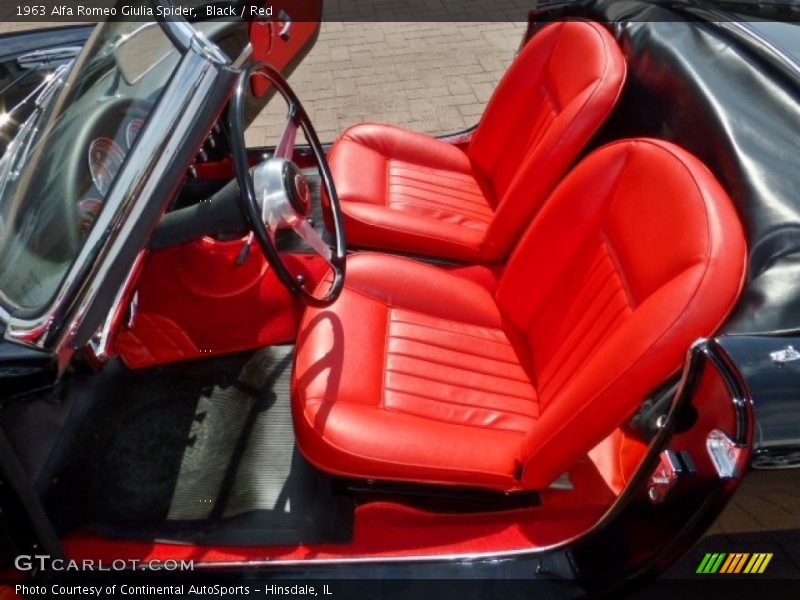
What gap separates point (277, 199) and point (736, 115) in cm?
106

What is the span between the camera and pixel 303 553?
133 cm

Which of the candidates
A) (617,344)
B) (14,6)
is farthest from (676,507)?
(14,6)

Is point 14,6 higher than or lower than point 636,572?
lower

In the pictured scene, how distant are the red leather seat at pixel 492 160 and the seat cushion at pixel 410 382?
1.00ft

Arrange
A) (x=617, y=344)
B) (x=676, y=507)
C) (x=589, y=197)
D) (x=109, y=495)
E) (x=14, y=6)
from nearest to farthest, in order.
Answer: (x=676, y=507), (x=617, y=344), (x=589, y=197), (x=109, y=495), (x=14, y=6)

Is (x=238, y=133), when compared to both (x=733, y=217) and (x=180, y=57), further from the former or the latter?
(x=733, y=217)

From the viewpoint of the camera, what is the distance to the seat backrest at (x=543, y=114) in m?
1.77

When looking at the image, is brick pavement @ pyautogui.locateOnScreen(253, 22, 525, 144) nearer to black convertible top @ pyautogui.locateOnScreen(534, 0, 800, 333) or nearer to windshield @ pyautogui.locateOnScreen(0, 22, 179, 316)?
black convertible top @ pyautogui.locateOnScreen(534, 0, 800, 333)

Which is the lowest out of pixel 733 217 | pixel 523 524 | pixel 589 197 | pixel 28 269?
pixel 523 524

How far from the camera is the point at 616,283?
4.42 feet

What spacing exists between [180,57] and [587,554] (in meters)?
1.27

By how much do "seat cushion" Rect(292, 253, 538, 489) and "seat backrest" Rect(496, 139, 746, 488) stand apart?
0.10 metres

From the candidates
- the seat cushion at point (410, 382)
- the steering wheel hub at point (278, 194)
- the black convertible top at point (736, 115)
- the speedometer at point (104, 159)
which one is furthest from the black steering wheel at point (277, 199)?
the black convertible top at point (736, 115)

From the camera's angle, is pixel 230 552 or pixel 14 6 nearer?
pixel 230 552
